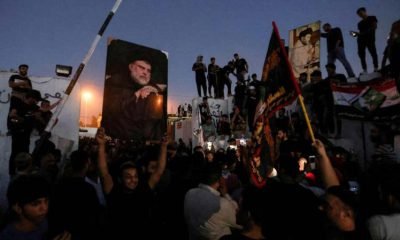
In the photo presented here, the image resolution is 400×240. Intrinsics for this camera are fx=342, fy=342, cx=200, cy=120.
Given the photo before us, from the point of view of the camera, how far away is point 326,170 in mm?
3355

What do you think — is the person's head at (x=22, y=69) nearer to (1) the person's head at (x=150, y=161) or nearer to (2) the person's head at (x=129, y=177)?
(1) the person's head at (x=150, y=161)

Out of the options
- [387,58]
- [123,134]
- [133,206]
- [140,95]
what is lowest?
[133,206]

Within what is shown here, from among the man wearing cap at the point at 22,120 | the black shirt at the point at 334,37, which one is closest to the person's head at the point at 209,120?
the black shirt at the point at 334,37

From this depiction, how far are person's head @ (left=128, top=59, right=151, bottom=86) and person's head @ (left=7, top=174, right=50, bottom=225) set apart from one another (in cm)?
410

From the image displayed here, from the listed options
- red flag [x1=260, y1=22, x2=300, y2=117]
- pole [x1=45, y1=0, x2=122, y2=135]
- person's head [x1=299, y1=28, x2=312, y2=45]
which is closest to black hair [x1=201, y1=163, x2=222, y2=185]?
red flag [x1=260, y1=22, x2=300, y2=117]

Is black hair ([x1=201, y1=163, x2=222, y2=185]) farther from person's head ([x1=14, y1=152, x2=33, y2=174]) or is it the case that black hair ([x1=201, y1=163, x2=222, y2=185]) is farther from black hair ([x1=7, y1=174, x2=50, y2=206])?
person's head ([x1=14, y1=152, x2=33, y2=174])

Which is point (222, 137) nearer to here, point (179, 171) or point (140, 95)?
point (140, 95)

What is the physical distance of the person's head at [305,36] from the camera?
14.6 metres

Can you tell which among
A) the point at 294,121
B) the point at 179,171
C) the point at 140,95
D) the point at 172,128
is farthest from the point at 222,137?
the point at 179,171

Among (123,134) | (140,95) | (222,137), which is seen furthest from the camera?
(222,137)

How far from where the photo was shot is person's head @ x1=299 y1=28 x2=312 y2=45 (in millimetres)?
14602

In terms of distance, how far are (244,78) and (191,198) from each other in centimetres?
1306

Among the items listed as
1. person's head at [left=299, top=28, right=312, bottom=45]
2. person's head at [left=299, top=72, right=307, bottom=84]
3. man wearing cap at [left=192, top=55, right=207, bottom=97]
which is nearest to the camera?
person's head at [left=299, top=72, right=307, bottom=84]

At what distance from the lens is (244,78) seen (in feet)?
54.0
